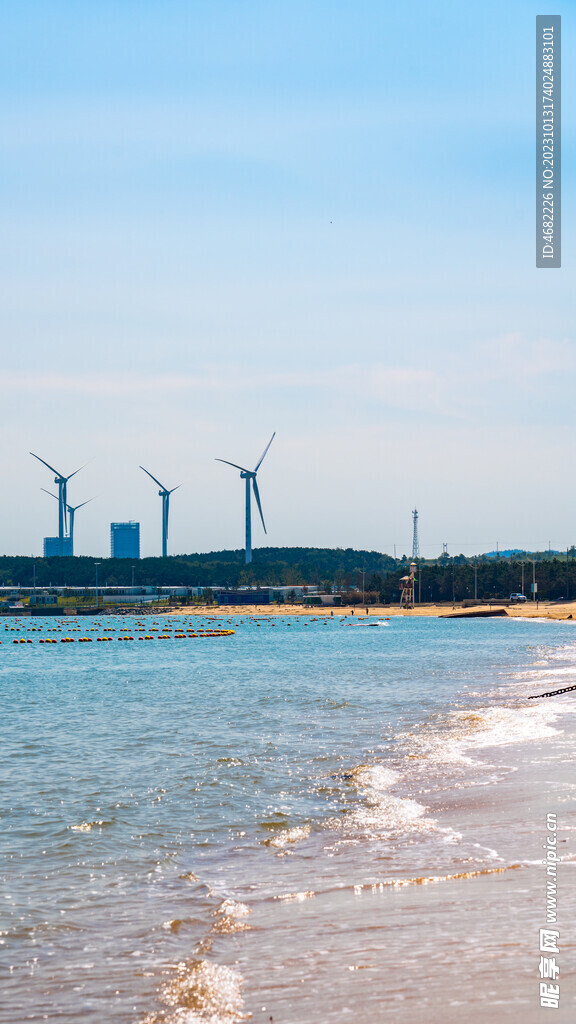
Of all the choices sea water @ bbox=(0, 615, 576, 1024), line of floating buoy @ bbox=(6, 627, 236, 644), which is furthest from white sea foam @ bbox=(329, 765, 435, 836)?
line of floating buoy @ bbox=(6, 627, 236, 644)

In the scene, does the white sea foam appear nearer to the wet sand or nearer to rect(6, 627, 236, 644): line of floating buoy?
the wet sand

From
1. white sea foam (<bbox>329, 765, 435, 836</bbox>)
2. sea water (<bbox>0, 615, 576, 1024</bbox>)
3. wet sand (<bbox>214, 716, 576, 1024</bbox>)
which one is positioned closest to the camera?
wet sand (<bbox>214, 716, 576, 1024</bbox>)

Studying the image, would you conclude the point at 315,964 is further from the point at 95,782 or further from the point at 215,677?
the point at 215,677

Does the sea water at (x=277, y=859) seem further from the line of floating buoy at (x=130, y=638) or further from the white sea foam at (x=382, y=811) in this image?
the line of floating buoy at (x=130, y=638)

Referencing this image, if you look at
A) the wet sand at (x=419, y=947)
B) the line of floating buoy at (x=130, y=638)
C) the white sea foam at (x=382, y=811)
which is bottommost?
the line of floating buoy at (x=130, y=638)

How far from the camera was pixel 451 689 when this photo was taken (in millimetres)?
47438

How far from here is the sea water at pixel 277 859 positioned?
1027 centimetres

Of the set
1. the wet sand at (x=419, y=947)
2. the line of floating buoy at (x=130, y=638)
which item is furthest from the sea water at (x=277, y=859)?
the line of floating buoy at (x=130, y=638)

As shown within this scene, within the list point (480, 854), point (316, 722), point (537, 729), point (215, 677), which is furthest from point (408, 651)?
point (480, 854)

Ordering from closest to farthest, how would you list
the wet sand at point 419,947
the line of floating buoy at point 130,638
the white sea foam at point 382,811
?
the wet sand at point 419,947 → the white sea foam at point 382,811 → the line of floating buoy at point 130,638

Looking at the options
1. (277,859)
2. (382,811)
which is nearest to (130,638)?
(382,811)

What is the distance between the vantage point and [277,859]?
53.0 ft

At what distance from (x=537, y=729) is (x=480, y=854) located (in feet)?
49.7

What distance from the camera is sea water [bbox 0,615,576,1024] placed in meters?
10.3
